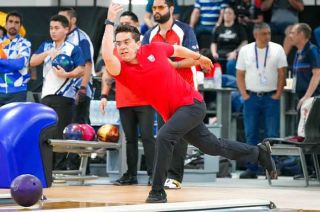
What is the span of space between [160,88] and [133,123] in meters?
2.50

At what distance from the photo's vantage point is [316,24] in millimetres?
14242

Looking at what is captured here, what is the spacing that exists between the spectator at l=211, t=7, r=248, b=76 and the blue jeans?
102 inches

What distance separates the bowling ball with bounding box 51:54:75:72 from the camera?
32.8ft

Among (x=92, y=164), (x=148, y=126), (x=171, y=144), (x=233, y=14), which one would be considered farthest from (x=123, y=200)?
(x=233, y=14)

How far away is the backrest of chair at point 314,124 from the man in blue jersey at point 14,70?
137 inches

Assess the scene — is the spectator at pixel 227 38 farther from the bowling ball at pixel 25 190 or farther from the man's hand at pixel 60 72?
the bowling ball at pixel 25 190

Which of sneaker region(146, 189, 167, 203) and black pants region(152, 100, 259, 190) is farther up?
black pants region(152, 100, 259, 190)

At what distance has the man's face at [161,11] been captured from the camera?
30.5 feet

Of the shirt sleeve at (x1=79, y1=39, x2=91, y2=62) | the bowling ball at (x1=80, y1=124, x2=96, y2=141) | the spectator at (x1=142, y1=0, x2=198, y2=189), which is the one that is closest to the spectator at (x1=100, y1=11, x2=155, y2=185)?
the spectator at (x1=142, y1=0, x2=198, y2=189)

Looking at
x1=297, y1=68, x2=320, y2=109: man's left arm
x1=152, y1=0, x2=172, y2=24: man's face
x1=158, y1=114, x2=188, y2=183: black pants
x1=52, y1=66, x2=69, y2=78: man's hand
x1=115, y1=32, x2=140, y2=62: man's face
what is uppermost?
x1=152, y1=0, x2=172, y2=24: man's face

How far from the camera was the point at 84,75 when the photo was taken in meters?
10.4

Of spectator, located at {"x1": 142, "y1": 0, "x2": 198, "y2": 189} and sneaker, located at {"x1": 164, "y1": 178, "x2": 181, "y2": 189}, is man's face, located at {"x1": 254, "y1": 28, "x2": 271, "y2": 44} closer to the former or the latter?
spectator, located at {"x1": 142, "y1": 0, "x2": 198, "y2": 189}

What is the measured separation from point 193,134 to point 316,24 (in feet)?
24.0

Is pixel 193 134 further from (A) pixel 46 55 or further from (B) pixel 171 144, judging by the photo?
(A) pixel 46 55
